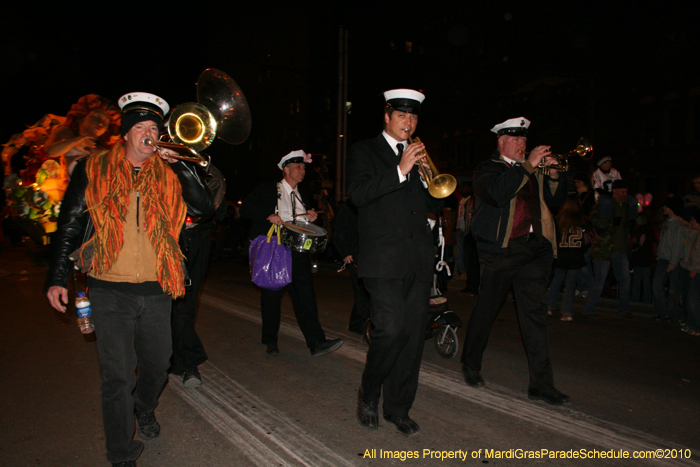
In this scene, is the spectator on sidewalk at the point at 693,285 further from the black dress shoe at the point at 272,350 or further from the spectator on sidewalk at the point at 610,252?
the black dress shoe at the point at 272,350

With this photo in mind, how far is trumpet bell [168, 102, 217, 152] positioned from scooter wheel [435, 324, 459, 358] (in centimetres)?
339

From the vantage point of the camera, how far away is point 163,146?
303 centimetres

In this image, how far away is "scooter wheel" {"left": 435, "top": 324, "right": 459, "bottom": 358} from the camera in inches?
216

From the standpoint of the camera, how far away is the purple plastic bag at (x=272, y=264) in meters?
5.39

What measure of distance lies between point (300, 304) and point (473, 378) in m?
1.97

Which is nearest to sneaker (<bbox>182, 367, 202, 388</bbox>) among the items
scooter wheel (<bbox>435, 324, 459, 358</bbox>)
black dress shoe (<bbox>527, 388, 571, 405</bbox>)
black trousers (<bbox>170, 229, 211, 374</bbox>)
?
black trousers (<bbox>170, 229, 211, 374</bbox>)

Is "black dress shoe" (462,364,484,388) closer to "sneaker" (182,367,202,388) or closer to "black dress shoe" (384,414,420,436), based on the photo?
"black dress shoe" (384,414,420,436)

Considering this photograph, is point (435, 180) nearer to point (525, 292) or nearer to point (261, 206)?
point (525, 292)

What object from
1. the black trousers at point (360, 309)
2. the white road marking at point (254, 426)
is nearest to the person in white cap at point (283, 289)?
the black trousers at point (360, 309)

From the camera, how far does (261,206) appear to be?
564cm

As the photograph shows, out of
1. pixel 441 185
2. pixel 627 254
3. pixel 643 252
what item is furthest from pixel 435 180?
pixel 643 252

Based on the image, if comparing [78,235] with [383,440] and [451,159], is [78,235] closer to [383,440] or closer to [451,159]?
[383,440]

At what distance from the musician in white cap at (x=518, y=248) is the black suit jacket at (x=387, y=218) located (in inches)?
35.0

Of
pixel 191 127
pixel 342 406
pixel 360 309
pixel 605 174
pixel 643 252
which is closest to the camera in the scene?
pixel 191 127
